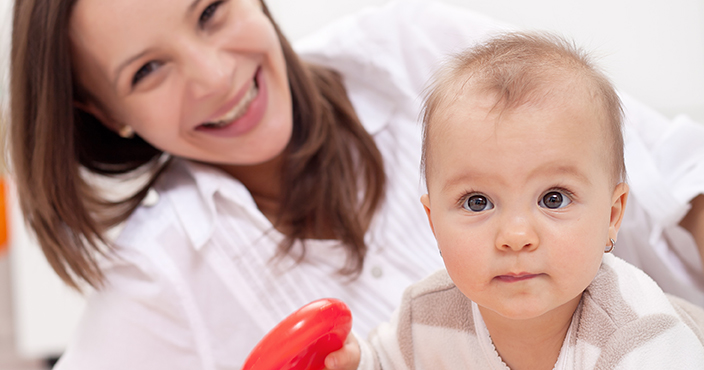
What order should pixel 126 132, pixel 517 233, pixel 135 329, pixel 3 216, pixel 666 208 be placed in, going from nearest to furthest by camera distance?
pixel 517 233 → pixel 666 208 → pixel 135 329 → pixel 126 132 → pixel 3 216

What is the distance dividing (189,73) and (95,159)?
310 mm

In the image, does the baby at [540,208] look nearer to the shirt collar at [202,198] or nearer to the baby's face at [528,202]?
the baby's face at [528,202]

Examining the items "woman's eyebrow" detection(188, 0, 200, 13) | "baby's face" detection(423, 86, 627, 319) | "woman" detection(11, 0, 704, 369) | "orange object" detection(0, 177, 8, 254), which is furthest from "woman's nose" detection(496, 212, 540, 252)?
"orange object" detection(0, 177, 8, 254)

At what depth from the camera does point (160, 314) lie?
874 mm

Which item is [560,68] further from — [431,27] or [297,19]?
[297,19]

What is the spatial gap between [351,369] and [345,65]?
0.61 metres

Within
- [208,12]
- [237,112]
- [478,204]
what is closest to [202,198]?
[237,112]

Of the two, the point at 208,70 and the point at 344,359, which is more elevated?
the point at 208,70

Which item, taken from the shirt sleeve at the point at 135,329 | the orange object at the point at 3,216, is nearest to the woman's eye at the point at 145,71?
the shirt sleeve at the point at 135,329

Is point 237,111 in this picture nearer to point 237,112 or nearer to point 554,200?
point 237,112

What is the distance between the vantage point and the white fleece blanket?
515 mm

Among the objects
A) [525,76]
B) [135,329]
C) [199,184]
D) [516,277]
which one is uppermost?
[525,76]

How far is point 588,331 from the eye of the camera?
538 mm

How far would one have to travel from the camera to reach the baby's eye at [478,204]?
491mm
